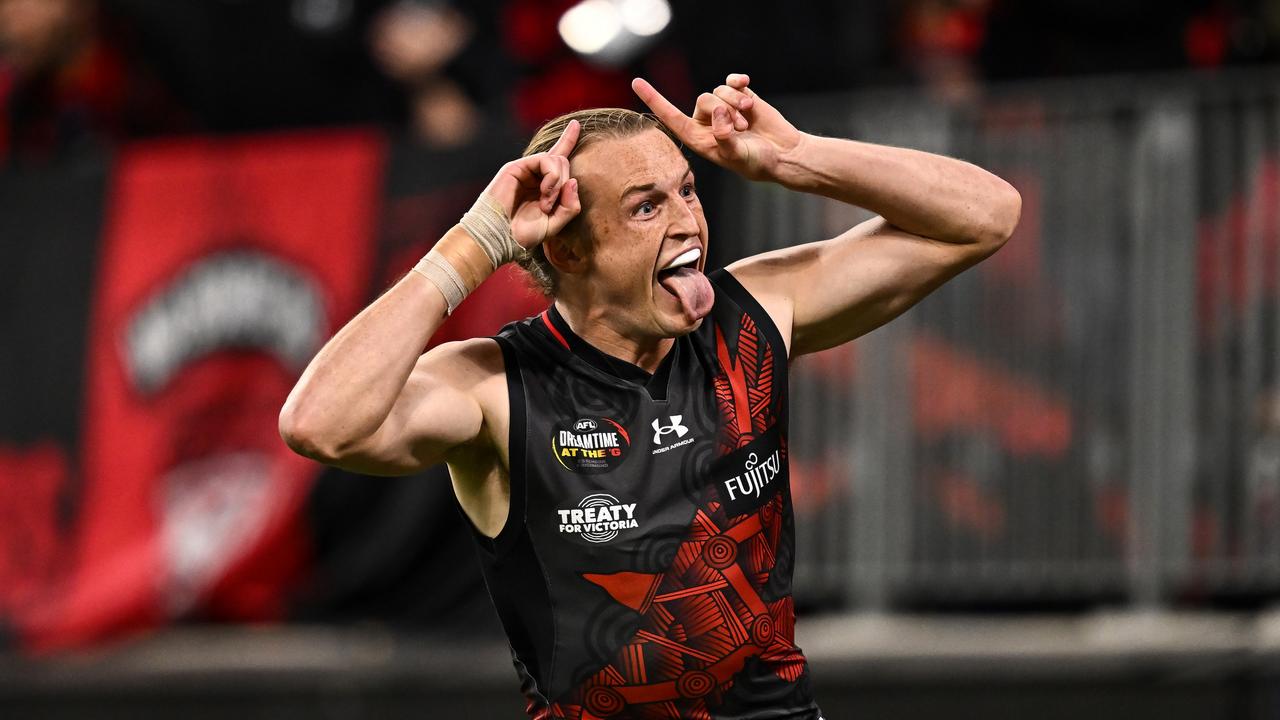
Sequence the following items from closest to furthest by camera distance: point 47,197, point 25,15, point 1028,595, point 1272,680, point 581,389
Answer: point 581,389 < point 1272,680 < point 1028,595 < point 47,197 < point 25,15

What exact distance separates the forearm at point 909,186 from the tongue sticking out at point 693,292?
0.29 meters

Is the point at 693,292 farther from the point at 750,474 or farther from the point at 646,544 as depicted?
the point at 646,544

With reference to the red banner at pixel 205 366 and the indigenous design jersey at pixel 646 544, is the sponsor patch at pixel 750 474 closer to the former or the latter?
the indigenous design jersey at pixel 646 544

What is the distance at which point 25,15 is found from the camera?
814 centimetres

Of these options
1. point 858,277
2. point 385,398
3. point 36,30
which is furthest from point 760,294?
point 36,30

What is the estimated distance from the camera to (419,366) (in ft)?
12.1

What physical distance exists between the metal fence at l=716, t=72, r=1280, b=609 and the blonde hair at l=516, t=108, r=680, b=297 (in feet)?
10.2

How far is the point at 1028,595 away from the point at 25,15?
532 cm

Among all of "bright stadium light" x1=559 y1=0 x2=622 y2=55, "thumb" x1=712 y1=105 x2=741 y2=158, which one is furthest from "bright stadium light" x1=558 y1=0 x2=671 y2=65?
"thumb" x1=712 y1=105 x2=741 y2=158

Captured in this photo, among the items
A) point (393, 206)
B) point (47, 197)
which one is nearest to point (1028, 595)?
point (393, 206)

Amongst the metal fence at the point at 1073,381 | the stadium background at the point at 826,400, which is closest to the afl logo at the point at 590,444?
the stadium background at the point at 826,400

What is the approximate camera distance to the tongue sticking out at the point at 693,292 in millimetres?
3643

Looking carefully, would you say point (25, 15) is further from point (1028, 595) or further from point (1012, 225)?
point (1012, 225)

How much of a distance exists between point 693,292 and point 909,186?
1.85 feet
